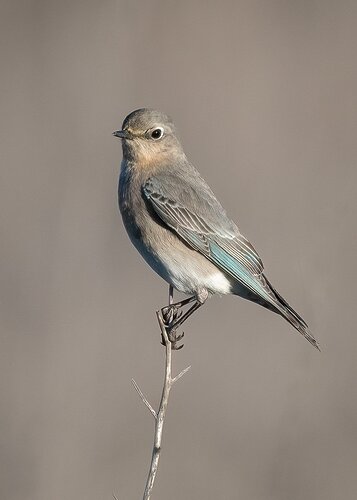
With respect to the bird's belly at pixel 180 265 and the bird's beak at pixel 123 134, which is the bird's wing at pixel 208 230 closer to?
the bird's belly at pixel 180 265

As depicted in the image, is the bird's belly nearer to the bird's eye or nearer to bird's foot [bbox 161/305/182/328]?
bird's foot [bbox 161/305/182/328]

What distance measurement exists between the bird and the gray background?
63.9 inches

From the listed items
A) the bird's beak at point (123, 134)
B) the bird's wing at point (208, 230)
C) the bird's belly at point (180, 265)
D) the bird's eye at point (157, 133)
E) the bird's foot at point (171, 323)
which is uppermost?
the bird's eye at point (157, 133)

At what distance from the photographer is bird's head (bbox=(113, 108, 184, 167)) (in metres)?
5.50

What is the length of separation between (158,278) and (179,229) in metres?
2.37

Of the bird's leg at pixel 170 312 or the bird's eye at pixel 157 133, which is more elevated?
the bird's eye at pixel 157 133

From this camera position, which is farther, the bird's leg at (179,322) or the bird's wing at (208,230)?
the bird's wing at (208,230)

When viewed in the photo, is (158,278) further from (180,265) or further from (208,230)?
(180,265)

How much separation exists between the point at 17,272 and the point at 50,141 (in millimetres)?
1341

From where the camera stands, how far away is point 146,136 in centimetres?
557

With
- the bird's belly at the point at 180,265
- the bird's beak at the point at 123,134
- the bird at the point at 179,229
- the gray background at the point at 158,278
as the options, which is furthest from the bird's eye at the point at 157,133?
the gray background at the point at 158,278

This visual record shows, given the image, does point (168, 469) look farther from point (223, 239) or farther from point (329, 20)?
point (329, 20)

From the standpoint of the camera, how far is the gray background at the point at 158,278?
6.54 metres

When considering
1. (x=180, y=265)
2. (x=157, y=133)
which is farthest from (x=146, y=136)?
(x=180, y=265)
